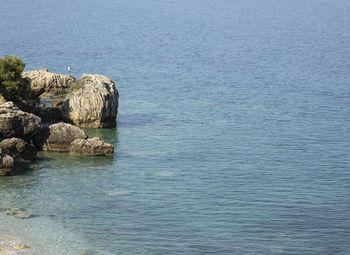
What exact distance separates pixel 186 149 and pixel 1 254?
3372 centimetres

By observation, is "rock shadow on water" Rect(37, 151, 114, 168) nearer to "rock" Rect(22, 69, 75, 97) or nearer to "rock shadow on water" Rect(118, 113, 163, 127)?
"rock shadow on water" Rect(118, 113, 163, 127)

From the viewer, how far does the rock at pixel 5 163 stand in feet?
202

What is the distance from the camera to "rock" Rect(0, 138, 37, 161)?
212 feet

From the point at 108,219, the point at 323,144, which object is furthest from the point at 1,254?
the point at 323,144

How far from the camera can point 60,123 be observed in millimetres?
70125

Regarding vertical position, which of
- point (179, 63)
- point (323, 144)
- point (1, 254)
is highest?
point (179, 63)

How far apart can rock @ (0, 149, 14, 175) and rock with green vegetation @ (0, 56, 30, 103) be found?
1536 centimetres

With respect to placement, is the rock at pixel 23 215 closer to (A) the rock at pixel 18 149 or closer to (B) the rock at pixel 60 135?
(A) the rock at pixel 18 149

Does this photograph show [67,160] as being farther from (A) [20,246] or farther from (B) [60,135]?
(A) [20,246]

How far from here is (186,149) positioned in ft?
247

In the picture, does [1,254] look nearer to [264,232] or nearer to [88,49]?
[264,232]

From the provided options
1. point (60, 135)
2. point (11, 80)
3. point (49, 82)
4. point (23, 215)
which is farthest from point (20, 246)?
point (49, 82)

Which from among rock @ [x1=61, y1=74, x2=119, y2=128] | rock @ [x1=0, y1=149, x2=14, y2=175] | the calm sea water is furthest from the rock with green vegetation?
rock @ [x1=0, y1=149, x2=14, y2=175]

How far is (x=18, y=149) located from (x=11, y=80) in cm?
1333
